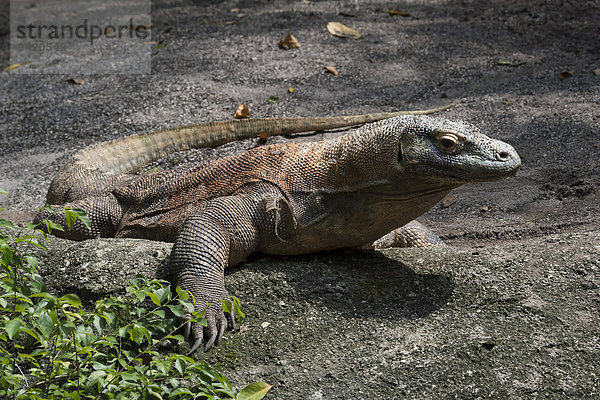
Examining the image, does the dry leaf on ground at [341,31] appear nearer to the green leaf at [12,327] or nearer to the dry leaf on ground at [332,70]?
the dry leaf on ground at [332,70]

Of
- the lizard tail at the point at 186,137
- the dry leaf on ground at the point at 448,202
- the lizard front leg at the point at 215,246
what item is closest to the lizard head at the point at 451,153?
the lizard front leg at the point at 215,246

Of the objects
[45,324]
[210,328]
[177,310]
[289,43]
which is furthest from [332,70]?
[45,324]

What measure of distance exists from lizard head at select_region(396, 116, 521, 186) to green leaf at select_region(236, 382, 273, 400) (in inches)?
58.0

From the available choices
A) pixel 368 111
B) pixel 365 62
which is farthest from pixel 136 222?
pixel 365 62

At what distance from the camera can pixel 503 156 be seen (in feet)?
12.1

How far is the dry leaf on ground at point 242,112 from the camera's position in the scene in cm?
732

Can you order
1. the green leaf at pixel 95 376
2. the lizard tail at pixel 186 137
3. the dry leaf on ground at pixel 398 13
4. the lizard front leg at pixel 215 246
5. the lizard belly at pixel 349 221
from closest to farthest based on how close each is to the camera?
the green leaf at pixel 95 376
the lizard front leg at pixel 215 246
the lizard belly at pixel 349 221
the lizard tail at pixel 186 137
the dry leaf on ground at pixel 398 13

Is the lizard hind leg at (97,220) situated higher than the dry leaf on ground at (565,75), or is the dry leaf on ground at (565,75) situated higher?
the dry leaf on ground at (565,75)

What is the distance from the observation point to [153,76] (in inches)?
340

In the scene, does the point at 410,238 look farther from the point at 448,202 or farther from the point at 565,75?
the point at 565,75

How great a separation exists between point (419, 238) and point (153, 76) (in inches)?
194

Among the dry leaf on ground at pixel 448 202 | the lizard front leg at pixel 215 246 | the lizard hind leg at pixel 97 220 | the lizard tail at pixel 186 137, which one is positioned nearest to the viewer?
the lizard front leg at pixel 215 246

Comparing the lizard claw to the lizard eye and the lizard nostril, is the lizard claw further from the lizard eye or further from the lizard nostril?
the lizard nostril

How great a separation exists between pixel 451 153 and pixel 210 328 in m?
1.57
